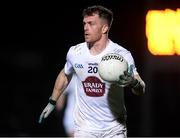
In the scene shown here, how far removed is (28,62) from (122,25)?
4.23 feet

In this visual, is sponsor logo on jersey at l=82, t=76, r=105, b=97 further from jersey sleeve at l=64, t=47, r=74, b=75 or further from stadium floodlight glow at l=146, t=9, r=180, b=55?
stadium floodlight glow at l=146, t=9, r=180, b=55

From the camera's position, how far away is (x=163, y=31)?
9.26 metres

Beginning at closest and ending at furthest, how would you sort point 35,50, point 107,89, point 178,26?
point 107,89 → point 178,26 → point 35,50

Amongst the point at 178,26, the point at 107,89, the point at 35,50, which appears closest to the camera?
the point at 107,89

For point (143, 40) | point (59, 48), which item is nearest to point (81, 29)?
point (59, 48)

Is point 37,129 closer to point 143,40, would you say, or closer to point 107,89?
point 143,40

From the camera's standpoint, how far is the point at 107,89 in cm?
611

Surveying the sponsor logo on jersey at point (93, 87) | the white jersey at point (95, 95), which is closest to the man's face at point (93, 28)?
the white jersey at point (95, 95)

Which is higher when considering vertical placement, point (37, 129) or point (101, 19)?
point (101, 19)

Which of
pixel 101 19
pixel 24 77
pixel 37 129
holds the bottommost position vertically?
pixel 37 129

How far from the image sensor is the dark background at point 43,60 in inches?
380

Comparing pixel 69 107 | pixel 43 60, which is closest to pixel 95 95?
pixel 69 107

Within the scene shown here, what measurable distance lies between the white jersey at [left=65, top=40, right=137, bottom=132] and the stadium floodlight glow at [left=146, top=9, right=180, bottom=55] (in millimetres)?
2921

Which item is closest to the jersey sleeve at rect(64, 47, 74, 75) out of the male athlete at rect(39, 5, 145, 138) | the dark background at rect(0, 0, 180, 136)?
the male athlete at rect(39, 5, 145, 138)
